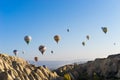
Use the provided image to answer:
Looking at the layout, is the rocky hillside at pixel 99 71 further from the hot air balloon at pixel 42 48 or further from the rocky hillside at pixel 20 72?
the hot air balloon at pixel 42 48

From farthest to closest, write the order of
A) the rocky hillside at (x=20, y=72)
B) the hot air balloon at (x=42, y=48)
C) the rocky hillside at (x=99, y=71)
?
1. the rocky hillside at (x=99, y=71)
2. the rocky hillside at (x=20, y=72)
3. the hot air balloon at (x=42, y=48)

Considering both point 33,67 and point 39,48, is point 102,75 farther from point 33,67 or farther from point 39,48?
point 39,48

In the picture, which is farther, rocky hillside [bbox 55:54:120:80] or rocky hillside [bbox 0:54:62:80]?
rocky hillside [bbox 55:54:120:80]

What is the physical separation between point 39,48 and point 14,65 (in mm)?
65603

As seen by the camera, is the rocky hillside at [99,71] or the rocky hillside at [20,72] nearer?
the rocky hillside at [20,72]

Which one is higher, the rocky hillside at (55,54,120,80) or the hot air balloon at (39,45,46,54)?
the hot air balloon at (39,45,46,54)

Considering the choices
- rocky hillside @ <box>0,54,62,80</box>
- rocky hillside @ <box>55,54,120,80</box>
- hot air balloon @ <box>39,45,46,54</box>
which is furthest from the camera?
rocky hillside @ <box>55,54,120,80</box>

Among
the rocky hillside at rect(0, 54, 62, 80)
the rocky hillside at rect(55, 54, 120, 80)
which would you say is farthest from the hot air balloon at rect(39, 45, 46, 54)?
the rocky hillside at rect(55, 54, 120, 80)

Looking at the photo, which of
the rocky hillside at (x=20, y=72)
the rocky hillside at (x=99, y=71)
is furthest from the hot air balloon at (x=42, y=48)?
the rocky hillside at (x=99, y=71)

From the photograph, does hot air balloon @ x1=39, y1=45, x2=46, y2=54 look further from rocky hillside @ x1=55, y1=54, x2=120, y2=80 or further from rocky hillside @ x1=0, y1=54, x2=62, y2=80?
rocky hillside @ x1=55, y1=54, x2=120, y2=80

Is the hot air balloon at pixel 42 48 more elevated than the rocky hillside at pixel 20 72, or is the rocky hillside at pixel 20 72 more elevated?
the hot air balloon at pixel 42 48

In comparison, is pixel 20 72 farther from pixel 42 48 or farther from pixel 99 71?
pixel 42 48

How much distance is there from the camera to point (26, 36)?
264 ft

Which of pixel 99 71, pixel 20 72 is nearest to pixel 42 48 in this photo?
pixel 20 72
